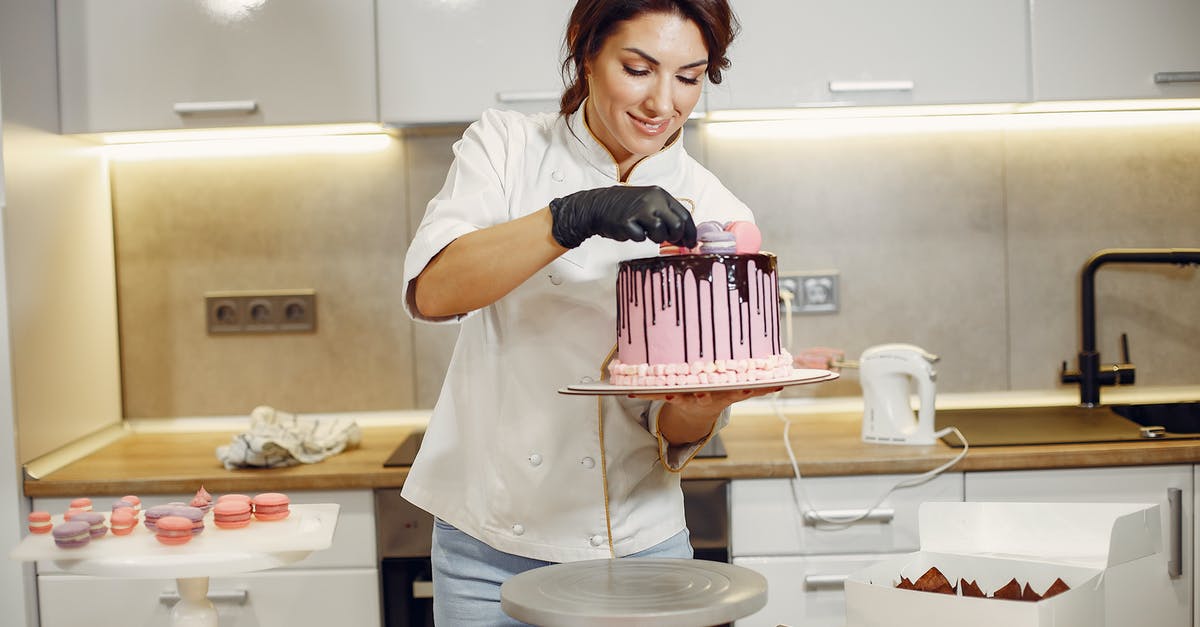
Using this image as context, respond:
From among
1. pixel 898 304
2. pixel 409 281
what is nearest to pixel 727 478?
pixel 898 304

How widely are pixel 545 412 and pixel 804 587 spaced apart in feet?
2.92

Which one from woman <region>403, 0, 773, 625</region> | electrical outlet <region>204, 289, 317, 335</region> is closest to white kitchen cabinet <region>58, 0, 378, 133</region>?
electrical outlet <region>204, 289, 317, 335</region>

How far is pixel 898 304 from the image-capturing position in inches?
98.0

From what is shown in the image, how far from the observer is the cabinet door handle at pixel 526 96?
2119 millimetres

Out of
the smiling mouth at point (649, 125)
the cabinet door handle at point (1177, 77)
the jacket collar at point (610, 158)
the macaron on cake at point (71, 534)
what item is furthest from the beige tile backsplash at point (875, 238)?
the macaron on cake at point (71, 534)

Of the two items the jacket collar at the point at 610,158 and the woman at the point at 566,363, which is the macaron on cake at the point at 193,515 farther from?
the jacket collar at the point at 610,158

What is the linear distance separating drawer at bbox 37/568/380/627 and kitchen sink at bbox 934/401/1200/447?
118 centimetres

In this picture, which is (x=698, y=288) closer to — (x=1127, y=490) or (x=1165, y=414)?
(x=1127, y=490)

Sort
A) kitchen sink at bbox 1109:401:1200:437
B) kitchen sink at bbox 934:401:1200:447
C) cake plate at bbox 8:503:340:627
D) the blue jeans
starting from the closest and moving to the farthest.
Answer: cake plate at bbox 8:503:340:627
the blue jeans
kitchen sink at bbox 934:401:1200:447
kitchen sink at bbox 1109:401:1200:437

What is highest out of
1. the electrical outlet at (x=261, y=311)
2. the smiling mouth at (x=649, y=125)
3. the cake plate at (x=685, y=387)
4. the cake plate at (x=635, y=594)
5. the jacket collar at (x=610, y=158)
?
the smiling mouth at (x=649, y=125)

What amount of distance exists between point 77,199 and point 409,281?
1.45 m

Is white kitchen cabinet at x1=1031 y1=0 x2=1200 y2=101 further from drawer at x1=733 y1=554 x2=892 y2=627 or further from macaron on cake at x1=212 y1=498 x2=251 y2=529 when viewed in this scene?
macaron on cake at x1=212 y1=498 x2=251 y2=529

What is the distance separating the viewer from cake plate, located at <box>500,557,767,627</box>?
836 millimetres

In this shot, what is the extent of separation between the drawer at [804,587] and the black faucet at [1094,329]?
2.51 ft
